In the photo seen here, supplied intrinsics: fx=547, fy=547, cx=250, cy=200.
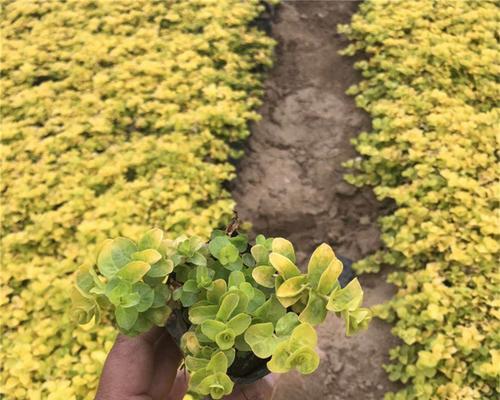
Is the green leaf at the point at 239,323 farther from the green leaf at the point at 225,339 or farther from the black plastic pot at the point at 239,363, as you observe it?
the black plastic pot at the point at 239,363

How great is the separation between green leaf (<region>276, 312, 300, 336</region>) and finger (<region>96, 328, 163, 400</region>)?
1.32 feet

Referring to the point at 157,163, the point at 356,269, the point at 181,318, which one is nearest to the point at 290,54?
the point at 157,163

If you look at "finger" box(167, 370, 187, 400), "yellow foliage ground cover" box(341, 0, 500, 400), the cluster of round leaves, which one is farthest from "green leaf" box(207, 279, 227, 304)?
"yellow foliage ground cover" box(341, 0, 500, 400)

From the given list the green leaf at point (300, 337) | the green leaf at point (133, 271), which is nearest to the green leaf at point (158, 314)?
the green leaf at point (133, 271)

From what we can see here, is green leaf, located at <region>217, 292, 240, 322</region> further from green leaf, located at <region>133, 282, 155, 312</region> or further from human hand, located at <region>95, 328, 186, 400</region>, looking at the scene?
human hand, located at <region>95, 328, 186, 400</region>

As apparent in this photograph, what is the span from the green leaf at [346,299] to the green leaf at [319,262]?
61 millimetres

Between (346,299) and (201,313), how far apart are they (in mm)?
343

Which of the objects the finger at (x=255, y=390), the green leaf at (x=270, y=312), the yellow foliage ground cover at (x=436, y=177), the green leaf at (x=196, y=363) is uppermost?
the green leaf at (x=270, y=312)

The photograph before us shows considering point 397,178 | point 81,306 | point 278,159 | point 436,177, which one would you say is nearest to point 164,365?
point 81,306

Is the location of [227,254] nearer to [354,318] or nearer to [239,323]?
[239,323]

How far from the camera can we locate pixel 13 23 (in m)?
4.74

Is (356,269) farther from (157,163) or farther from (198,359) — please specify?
(198,359)

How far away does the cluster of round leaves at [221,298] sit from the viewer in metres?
1.23

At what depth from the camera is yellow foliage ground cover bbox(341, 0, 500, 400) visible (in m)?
2.72
